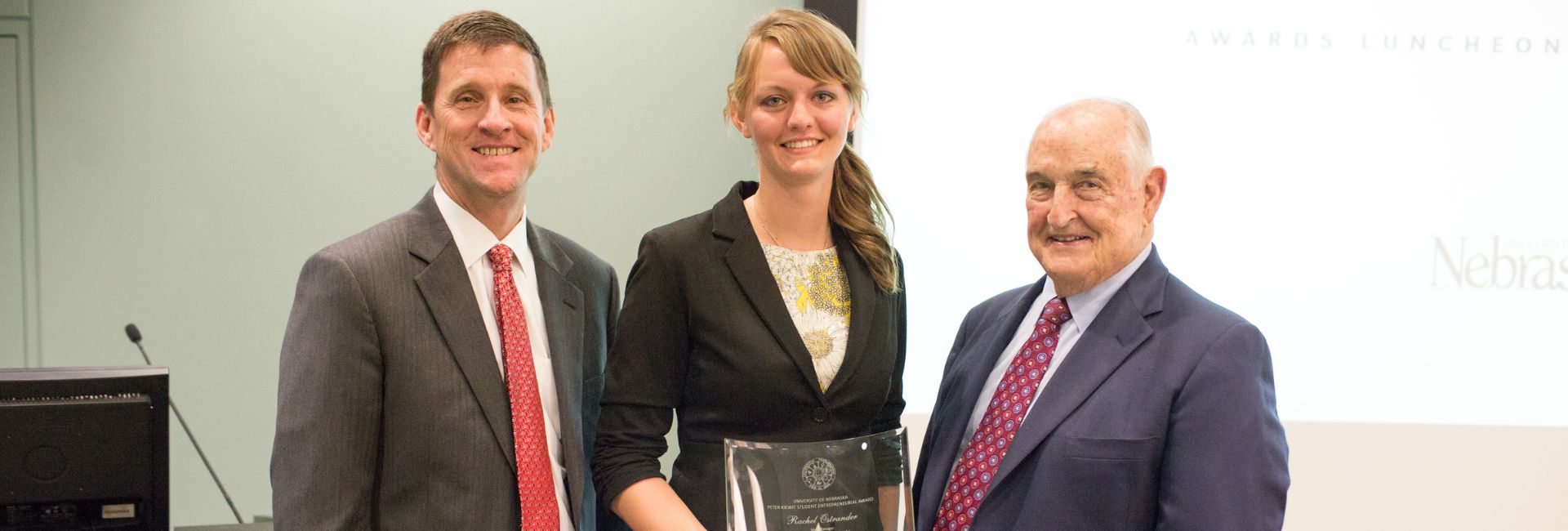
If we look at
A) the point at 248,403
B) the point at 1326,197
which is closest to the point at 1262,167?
the point at 1326,197

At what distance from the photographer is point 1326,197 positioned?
3.15m

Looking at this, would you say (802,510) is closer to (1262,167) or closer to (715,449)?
(715,449)

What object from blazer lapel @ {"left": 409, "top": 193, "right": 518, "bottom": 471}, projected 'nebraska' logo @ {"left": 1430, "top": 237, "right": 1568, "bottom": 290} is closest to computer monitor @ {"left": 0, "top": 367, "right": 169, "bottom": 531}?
blazer lapel @ {"left": 409, "top": 193, "right": 518, "bottom": 471}

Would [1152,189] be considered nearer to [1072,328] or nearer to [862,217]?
[1072,328]

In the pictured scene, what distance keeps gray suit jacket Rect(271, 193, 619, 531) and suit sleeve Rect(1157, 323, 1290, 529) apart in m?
0.95

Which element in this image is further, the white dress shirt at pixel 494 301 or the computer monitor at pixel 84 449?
the computer monitor at pixel 84 449

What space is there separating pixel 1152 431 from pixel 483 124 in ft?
3.68

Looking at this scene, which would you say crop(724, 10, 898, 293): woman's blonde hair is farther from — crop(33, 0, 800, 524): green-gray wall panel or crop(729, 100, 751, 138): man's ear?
crop(33, 0, 800, 524): green-gray wall panel

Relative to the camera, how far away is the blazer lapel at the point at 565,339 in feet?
6.00

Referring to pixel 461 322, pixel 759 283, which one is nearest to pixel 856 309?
pixel 759 283

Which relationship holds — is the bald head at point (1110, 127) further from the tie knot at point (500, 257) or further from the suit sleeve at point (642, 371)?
the tie knot at point (500, 257)

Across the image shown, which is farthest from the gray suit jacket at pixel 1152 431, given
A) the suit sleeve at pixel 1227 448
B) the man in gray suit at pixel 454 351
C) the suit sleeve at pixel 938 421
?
the man in gray suit at pixel 454 351

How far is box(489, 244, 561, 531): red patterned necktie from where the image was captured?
1.76 meters

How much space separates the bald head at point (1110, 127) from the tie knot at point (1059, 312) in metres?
0.22
